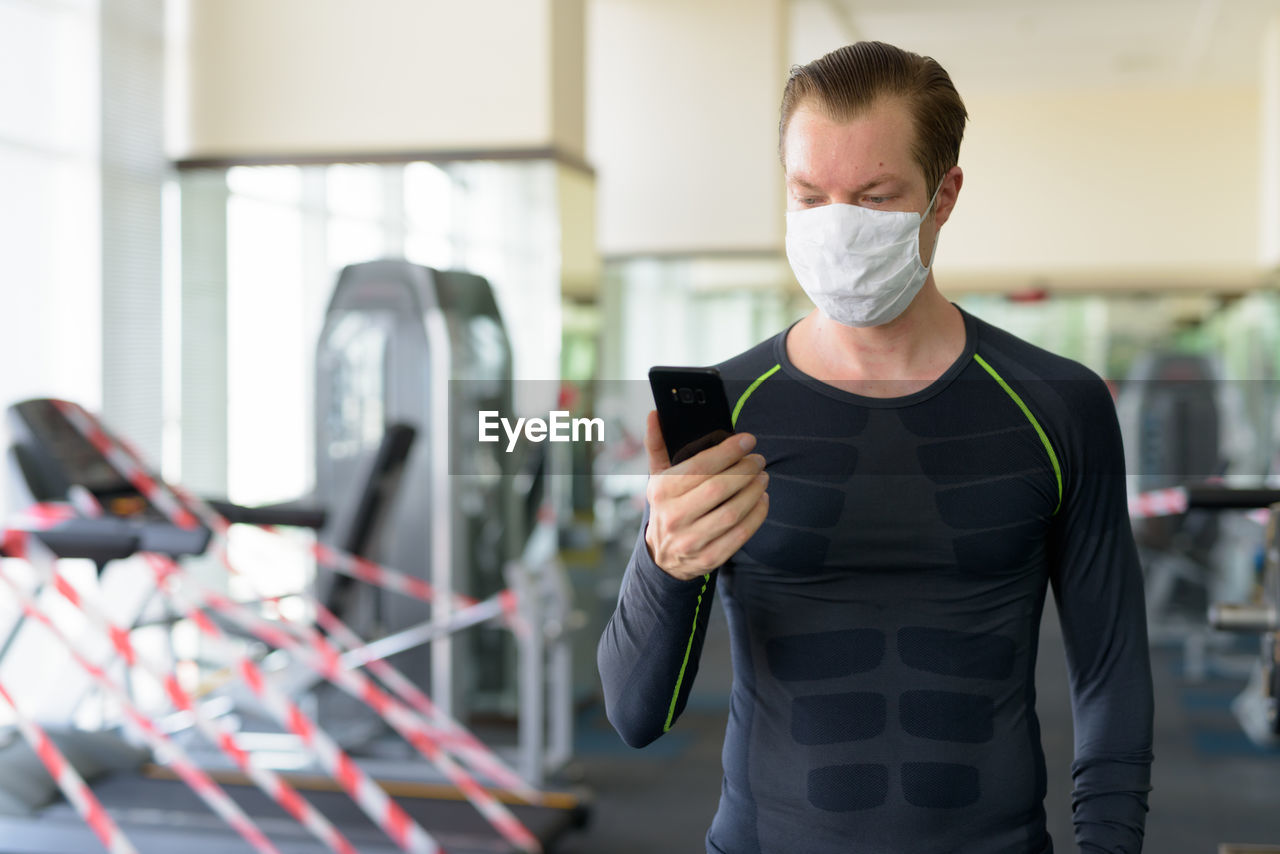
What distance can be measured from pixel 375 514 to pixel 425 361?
70 centimetres

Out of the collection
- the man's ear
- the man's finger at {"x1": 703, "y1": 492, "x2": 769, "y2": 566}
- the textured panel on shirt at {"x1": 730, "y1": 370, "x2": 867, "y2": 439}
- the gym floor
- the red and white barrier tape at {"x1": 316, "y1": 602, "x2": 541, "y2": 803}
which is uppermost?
the man's ear

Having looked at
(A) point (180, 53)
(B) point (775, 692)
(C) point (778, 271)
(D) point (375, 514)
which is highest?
(A) point (180, 53)

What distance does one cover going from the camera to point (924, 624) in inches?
42.7

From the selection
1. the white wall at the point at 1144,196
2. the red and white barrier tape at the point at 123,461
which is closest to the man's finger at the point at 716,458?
the red and white barrier tape at the point at 123,461

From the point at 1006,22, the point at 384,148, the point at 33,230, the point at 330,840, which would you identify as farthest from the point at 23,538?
the point at 1006,22

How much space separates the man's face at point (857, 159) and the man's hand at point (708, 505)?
0.22 metres

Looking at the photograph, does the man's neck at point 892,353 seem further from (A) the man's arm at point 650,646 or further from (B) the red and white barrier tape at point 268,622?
(B) the red and white barrier tape at point 268,622

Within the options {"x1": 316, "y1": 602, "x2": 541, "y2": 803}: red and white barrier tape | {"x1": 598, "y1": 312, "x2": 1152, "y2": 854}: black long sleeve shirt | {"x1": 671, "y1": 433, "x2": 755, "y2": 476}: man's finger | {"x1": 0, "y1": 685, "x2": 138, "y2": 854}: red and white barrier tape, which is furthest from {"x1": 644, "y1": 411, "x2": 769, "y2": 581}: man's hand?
{"x1": 316, "y1": 602, "x2": 541, "y2": 803}: red and white barrier tape

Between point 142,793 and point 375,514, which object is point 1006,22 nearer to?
point 375,514

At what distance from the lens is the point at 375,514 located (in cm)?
440

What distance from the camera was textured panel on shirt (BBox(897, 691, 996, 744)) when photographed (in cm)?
108

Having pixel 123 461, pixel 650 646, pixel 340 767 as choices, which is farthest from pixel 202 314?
pixel 650 646

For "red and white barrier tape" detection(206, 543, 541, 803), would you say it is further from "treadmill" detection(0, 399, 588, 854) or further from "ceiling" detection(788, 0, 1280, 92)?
"ceiling" detection(788, 0, 1280, 92)

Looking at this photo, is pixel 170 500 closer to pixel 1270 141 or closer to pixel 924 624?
pixel 924 624
